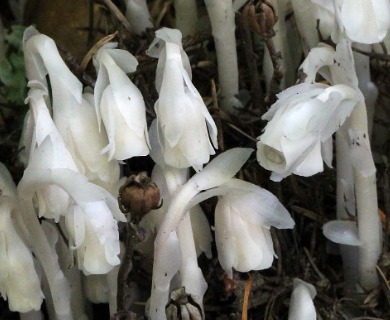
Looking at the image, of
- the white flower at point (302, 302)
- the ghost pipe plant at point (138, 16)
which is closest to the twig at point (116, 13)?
the ghost pipe plant at point (138, 16)

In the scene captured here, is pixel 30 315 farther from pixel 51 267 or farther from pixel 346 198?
pixel 346 198

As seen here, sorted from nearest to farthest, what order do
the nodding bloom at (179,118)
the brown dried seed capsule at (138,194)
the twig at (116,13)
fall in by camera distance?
1. the brown dried seed capsule at (138,194)
2. the nodding bloom at (179,118)
3. the twig at (116,13)

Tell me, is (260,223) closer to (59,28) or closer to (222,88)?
(222,88)

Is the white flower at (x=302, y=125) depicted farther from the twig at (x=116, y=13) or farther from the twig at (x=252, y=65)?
the twig at (x=116, y=13)

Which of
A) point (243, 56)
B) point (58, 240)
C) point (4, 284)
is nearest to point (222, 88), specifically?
point (243, 56)

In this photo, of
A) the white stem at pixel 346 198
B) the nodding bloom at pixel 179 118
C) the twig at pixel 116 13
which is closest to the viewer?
the nodding bloom at pixel 179 118

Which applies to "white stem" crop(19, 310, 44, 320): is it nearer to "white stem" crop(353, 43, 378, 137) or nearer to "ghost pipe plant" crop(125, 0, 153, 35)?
"ghost pipe plant" crop(125, 0, 153, 35)
